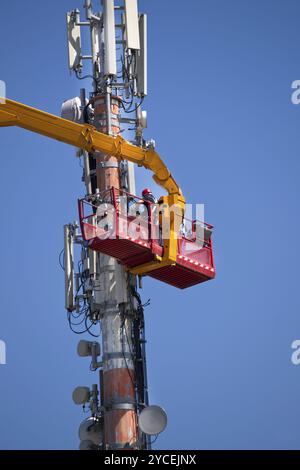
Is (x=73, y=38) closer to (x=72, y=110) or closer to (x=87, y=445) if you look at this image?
(x=72, y=110)

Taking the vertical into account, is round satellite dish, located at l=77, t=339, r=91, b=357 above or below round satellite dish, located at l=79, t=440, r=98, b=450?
above

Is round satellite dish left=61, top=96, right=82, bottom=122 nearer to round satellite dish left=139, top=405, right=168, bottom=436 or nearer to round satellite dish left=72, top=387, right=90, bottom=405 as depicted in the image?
round satellite dish left=72, top=387, right=90, bottom=405

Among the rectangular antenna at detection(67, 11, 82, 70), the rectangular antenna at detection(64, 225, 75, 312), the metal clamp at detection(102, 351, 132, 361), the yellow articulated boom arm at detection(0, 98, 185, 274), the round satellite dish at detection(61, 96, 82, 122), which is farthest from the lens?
the rectangular antenna at detection(67, 11, 82, 70)

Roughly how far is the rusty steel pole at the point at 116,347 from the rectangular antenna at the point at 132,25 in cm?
336

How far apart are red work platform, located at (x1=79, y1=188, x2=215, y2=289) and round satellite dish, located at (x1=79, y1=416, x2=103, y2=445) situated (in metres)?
5.88

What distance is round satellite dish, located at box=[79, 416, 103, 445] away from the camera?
61562mm

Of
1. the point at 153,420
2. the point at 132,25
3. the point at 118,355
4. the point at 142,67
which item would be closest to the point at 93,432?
the point at 118,355

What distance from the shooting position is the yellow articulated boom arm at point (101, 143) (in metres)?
60.7

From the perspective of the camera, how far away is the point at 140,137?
65562mm

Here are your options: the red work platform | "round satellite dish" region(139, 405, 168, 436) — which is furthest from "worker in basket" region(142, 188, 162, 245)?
"round satellite dish" region(139, 405, 168, 436)

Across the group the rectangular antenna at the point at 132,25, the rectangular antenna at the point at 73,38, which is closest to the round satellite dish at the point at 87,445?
the rectangular antenna at the point at 132,25

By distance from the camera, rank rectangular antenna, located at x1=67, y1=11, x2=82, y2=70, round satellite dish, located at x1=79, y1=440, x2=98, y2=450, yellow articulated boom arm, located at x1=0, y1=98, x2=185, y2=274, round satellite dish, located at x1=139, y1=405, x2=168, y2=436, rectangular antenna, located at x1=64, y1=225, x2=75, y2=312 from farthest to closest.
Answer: rectangular antenna, located at x1=67, y1=11, x2=82, y2=70 → rectangular antenna, located at x1=64, y1=225, x2=75, y2=312 → round satellite dish, located at x1=79, y1=440, x2=98, y2=450 → yellow articulated boom arm, located at x1=0, y1=98, x2=185, y2=274 → round satellite dish, located at x1=139, y1=405, x2=168, y2=436
